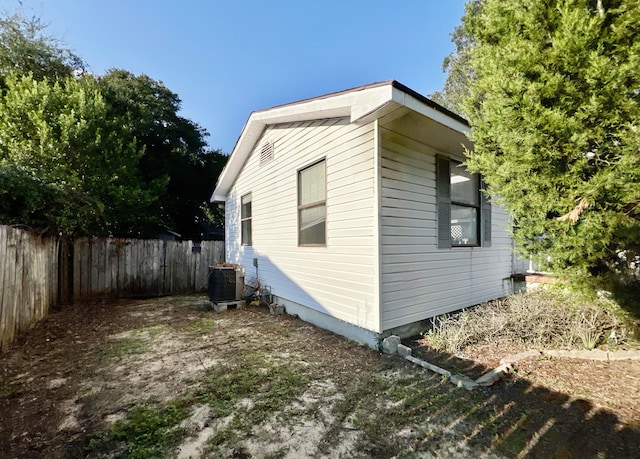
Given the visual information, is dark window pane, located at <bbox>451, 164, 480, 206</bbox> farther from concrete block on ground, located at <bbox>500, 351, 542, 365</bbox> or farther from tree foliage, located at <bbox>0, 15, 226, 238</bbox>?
tree foliage, located at <bbox>0, 15, 226, 238</bbox>

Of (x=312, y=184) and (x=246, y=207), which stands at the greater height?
(x=312, y=184)

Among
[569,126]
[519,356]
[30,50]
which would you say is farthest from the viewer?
[30,50]

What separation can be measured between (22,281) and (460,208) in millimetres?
7238

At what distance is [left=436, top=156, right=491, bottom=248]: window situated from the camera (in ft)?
14.7

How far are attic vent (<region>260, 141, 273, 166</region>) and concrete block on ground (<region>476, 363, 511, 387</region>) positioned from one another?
5.46m

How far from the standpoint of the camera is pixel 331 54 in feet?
40.7

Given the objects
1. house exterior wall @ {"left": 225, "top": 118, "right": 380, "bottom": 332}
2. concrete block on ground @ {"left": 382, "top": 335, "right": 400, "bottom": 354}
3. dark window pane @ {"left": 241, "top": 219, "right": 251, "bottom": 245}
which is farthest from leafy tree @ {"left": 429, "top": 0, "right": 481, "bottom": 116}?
concrete block on ground @ {"left": 382, "top": 335, "right": 400, "bottom": 354}

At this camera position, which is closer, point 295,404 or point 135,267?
point 295,404

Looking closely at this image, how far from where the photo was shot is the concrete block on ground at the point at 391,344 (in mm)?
3564

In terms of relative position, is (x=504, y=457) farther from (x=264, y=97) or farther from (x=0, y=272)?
(x=264, y=97)

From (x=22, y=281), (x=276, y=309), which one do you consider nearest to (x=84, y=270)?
(x=22, y=281)

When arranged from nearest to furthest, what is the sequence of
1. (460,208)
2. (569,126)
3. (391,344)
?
(569,126), (391,344), (460,208)

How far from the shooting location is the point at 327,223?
4520 millimetres

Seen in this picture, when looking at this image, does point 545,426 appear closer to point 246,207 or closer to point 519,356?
point 519,356
